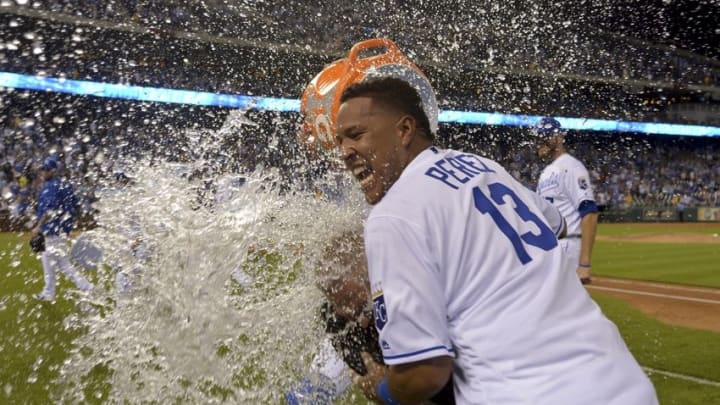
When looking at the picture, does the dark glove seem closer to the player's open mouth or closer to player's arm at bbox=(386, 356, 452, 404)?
the player's open mouth

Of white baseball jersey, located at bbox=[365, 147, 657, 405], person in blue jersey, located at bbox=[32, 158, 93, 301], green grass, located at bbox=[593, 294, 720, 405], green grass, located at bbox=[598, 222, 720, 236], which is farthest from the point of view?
green grass, located at bbox=[598, 222, 720, 236]

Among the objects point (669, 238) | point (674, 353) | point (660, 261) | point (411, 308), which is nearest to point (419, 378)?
point (411, 308)

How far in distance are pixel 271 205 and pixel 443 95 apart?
25.0 m

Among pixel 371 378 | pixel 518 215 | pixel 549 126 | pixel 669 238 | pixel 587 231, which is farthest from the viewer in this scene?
pixel 669 238

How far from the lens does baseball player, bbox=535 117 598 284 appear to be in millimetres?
6016

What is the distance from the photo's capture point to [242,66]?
84.8 feet

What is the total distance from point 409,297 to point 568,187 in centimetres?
486

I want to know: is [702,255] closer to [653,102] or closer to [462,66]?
[462,66]

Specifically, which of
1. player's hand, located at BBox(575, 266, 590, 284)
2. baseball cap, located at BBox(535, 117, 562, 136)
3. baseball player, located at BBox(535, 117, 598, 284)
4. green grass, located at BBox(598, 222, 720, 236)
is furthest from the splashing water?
green grass, located at BBox(598, 222, 720, 236)

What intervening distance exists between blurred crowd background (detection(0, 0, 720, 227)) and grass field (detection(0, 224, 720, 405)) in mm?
9080

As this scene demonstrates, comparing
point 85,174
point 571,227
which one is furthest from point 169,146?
point 571,227

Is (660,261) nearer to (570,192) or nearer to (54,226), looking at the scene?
(570,192)

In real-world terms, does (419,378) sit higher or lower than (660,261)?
higher

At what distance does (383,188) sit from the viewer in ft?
6.64
